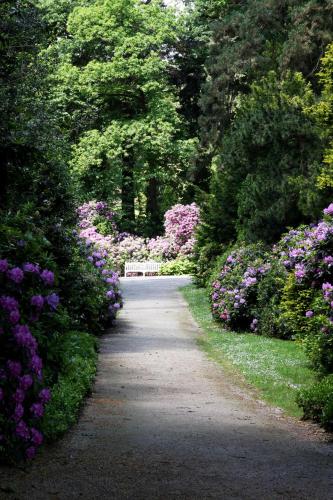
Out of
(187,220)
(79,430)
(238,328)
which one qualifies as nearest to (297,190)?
(238,328)

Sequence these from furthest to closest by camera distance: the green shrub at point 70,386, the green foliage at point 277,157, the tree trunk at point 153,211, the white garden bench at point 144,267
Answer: the tree trunk at point 153,211 < the white garden bench at point 144,267 < the green foliage at point 277,157 < the green shrub at point 70,386

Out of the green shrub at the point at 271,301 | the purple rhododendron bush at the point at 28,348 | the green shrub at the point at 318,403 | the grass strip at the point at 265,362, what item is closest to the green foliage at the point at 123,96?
the grass strip at the point at 265,362

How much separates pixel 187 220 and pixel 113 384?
25575mm

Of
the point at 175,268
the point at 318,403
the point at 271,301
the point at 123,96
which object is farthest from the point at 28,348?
the point at 123,96

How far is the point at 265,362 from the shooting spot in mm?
11695

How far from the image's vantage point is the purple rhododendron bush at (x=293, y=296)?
9938mm

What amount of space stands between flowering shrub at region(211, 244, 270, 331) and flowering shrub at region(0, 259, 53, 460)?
9762 mm

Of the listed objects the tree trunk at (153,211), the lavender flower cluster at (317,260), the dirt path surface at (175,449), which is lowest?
the dirt path surface at (175,449)

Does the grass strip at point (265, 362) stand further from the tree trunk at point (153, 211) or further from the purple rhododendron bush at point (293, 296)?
the tree trunk at point (153, 211)

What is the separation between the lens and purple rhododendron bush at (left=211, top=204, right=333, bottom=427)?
9.94 metres

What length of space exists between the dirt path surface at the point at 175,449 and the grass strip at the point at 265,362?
1.09ft

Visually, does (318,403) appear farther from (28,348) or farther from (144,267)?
(144,267)

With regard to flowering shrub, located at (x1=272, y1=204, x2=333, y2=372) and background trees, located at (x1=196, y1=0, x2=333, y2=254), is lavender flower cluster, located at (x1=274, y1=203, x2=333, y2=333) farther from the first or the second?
background trees, located at (x1=196, y1=0, x2=333, y2=254)

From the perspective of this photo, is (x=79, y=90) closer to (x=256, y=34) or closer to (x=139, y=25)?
(x=139, y=25)
